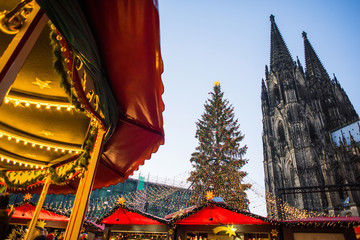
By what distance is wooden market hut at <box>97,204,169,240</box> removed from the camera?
7.57 metres

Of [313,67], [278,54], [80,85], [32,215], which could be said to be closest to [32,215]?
[32,215]

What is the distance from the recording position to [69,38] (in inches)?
62.3

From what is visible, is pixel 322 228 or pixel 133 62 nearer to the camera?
pixel 133 62

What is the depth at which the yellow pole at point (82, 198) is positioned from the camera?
2594mm

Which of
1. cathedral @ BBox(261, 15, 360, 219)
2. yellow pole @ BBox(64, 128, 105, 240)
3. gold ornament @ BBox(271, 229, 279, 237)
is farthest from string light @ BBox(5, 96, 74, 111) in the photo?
cathedral @ BBox(261, 15, 360, 219)

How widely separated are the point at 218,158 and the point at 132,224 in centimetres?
753

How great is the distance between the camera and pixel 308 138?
30359 millimetres

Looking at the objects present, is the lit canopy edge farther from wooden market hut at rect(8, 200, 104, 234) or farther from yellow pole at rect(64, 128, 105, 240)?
wooden market hut at rect(8, 200, 104, 234)

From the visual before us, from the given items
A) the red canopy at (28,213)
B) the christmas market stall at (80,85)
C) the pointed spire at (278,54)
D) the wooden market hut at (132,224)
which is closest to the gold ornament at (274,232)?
the wooden market hut at (132,224)

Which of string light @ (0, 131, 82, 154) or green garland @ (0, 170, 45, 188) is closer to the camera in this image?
string light @ (0, 131, 82, 154)

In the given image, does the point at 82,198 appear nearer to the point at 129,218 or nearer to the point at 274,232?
the point at 129,218

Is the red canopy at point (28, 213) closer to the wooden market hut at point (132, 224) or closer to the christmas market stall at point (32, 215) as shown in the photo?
the christmas market stall at point (32, 215)

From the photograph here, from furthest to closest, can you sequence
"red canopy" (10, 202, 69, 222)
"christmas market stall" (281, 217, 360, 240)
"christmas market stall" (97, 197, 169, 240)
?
"red canopy" (10, 202, 69, 222)
"christmas market stall" (97, 197, 169, 240)
"christmas market stall" (281, 217, 360, 240)

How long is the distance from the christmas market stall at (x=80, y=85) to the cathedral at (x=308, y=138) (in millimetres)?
20989
